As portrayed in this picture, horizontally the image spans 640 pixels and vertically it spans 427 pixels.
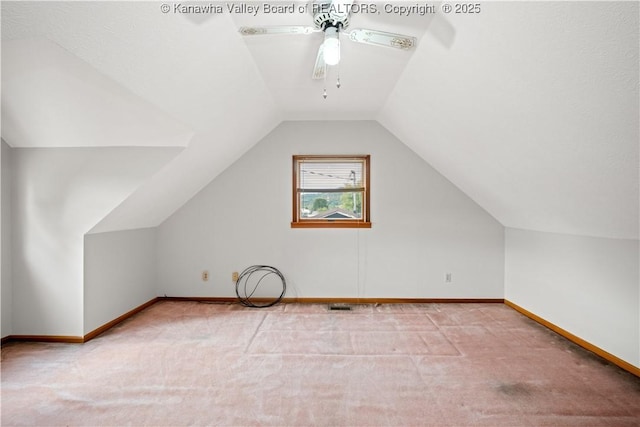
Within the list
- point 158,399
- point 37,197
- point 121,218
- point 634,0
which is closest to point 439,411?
point 158,399

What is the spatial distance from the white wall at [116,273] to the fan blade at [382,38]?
9.31 feet

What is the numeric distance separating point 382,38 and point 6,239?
3.45 meters

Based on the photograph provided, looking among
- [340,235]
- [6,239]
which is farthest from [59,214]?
[340,235]

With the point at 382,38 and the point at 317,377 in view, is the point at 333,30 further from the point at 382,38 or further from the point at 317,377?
the point at 317,377

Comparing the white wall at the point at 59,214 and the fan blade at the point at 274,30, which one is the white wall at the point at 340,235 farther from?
the fan blade at the point at 274,30

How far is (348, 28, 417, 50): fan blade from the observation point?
1567 millimetres

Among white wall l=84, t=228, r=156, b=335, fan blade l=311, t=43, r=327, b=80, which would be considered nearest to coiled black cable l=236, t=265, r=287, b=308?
white wall l=84, t=228, r=156, b=335

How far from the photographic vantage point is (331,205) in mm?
4012

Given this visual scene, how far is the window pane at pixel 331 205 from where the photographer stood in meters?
3.99

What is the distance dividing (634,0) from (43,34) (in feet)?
8.26

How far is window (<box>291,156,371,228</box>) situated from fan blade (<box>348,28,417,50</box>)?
90.8 inches

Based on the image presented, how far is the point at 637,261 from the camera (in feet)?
7.44

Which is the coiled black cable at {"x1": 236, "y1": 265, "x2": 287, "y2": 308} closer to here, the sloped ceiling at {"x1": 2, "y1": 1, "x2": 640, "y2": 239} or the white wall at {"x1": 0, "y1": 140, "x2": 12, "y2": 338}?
the sloped ceiling at {"x1": 2, "y1": 1, "x2": 640, "y2": 239}

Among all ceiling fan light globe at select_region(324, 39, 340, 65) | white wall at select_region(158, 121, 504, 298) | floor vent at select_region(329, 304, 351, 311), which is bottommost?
floor vent at select_region(329, 304, 351, 311)
